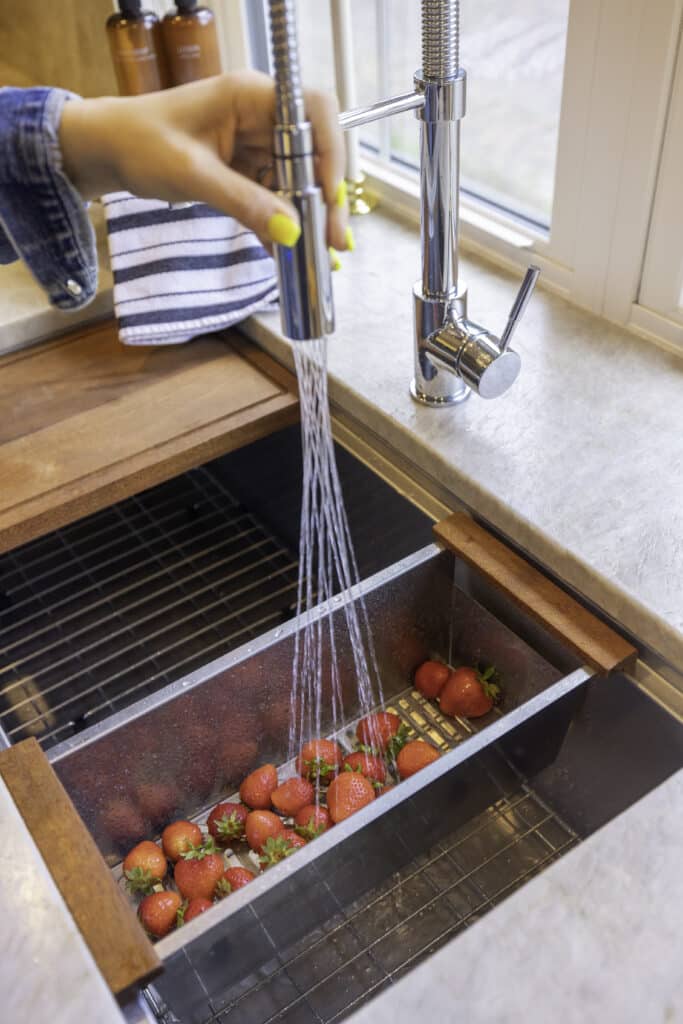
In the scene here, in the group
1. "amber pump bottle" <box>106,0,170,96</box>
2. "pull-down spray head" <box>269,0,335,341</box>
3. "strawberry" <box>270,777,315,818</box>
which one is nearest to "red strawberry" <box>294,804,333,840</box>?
"strawberry" <box>270,777,315,818</box>

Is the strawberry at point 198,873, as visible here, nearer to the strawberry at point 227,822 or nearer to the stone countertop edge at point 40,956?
the strawberry at point 227,822

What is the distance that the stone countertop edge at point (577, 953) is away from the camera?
57cm

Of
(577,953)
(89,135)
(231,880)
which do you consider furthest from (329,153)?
(231,880)

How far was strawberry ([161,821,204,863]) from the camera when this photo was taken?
0.90 meters

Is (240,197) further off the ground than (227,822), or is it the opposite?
(240,197)

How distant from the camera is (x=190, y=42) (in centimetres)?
106

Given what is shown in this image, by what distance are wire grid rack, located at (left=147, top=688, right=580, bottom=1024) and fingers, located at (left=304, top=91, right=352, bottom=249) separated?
0.48 meters

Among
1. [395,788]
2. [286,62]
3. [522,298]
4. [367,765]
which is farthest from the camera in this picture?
[367,765]

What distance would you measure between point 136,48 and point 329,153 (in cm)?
59

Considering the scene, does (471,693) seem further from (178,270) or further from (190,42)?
(190,42)

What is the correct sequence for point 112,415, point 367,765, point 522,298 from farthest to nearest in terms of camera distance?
point 112,415 < point 367,765 < point 522,298

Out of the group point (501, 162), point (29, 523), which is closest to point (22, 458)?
point (29, 523)

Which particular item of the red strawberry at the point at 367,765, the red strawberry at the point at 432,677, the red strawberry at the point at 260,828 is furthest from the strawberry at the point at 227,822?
the red strawberry at the point at 432,677

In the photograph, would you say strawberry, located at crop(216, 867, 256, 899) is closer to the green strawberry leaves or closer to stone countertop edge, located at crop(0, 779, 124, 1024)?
the green strawberry leaves
